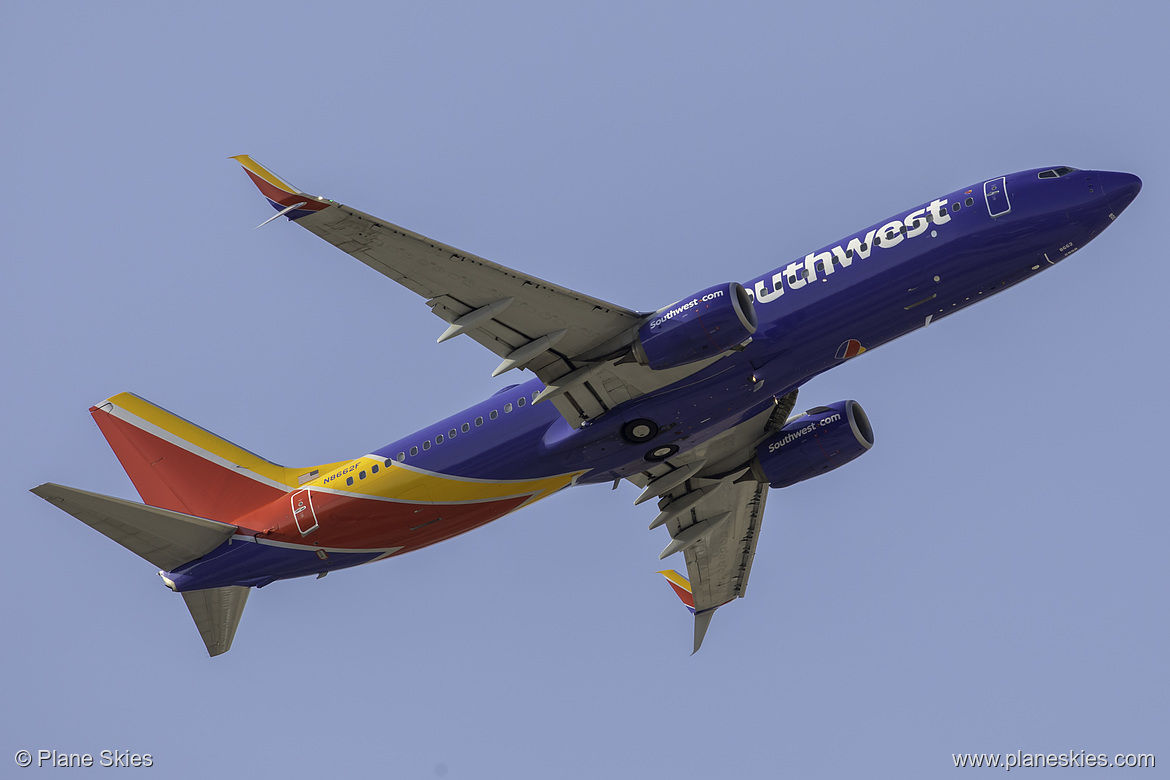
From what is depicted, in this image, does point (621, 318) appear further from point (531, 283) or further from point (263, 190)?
point (263, 190)

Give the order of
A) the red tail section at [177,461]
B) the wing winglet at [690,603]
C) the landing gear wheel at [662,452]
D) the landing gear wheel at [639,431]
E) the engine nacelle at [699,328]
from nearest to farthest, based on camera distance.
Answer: the engine nacelle at [699,328], the landing gear wheel at [639,431], the landing gear wheel at [662,452], the red tail section at [177,461], the wing winglet at [690,603]

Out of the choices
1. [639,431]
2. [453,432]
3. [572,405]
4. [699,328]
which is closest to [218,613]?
[453,432]

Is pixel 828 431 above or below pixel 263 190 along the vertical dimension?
below

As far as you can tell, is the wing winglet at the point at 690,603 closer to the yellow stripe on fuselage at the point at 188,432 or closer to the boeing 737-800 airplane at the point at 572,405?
the boeing 737-800 airplane at the point at 572,405

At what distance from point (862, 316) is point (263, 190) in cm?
1599

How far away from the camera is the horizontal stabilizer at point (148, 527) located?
3381 cm

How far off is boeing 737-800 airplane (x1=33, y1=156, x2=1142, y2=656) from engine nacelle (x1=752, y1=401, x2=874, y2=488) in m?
0.06

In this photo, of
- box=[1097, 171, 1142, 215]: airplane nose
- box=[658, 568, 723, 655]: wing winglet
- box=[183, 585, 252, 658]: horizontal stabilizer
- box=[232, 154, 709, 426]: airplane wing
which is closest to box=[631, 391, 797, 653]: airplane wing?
box=[658, 568, 723, 655]: wing winglet

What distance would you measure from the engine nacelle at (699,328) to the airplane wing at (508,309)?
0.78 meters

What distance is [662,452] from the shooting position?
36094 mm

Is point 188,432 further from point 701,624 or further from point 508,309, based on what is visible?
point 701,624

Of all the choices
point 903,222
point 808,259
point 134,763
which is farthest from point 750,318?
point 134,763

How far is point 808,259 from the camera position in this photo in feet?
110

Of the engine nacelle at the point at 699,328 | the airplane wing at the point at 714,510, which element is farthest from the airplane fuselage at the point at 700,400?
the airplane wing at the point at 714,510
